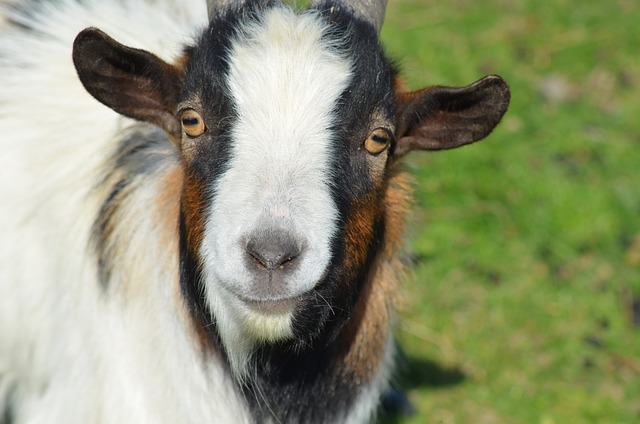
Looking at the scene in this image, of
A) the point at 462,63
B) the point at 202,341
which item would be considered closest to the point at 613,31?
the point at 462,63

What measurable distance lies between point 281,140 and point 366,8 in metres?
0.95

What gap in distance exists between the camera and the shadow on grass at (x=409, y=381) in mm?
6789

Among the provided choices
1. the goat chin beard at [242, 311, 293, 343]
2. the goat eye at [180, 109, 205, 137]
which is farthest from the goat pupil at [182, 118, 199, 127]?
the goat chin beard at [242, 311, 293, 343]

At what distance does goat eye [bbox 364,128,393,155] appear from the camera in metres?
4.64

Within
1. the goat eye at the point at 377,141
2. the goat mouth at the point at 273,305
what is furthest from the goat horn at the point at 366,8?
the goat mouth at the point at 273,305

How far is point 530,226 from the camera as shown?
26.6 ft

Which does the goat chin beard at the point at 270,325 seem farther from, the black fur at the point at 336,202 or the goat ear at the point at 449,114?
the goat ear at the point at 449,114

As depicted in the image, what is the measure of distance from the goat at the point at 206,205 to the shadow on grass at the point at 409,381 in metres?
1.30

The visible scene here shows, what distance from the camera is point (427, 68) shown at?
31.6 ft

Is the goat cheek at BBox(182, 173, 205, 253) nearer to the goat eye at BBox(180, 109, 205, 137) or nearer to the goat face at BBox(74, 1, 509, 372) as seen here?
the goat face at BBox(74, 1, 509, 372)

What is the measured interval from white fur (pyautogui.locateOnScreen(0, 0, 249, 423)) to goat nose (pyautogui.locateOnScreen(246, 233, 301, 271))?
1.08m

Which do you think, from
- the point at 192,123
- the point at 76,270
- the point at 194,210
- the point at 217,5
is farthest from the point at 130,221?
the point at 217,5

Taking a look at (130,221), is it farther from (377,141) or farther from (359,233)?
(377,141)

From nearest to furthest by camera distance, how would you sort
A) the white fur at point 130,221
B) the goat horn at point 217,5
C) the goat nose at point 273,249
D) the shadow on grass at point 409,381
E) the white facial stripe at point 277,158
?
the goat nose at point 273,249 < the white facial stripe at point 277,158 < the white fur at point 130,221 < the goat horn at point 217,5 < the shadow on grass at point 409,381
